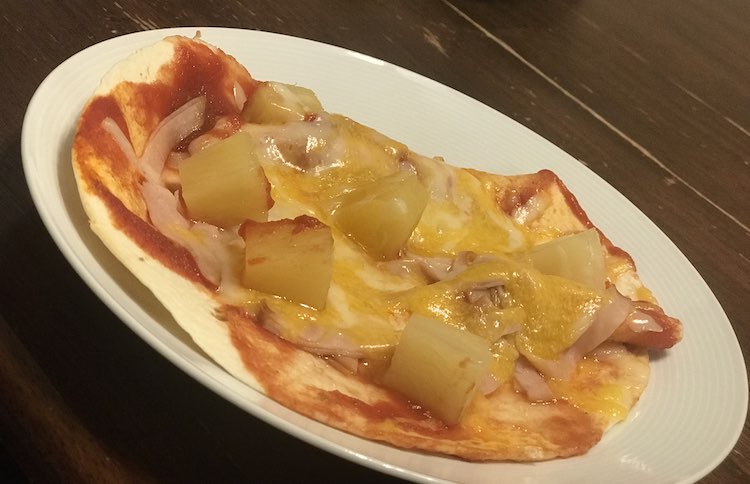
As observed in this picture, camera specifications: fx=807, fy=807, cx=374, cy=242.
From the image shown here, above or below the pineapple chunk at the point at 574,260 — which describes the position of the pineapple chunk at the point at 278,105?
below

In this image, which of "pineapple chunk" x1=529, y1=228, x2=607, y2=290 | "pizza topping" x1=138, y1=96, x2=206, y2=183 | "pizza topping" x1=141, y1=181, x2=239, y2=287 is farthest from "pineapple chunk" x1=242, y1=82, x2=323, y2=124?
"pineapple chunk" x1=529, y1=228, x2=607, y2=290

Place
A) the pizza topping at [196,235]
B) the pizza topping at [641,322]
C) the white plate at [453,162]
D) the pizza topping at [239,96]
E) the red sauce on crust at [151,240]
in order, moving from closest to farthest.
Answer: the white plate at [453,162] < the red sauce on crust at [151,240] < the pizza topping at [196,235] < the pizza topping at [641,322] < the pizza topping at [239,96]

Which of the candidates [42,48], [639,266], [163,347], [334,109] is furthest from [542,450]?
[42,48]

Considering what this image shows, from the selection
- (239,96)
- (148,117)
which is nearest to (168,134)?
(148,117)

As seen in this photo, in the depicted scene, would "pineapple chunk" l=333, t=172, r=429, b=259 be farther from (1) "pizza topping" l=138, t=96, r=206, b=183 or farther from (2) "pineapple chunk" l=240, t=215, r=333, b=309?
(1) "pizza topping" l=138, t=96, r=206, b=183

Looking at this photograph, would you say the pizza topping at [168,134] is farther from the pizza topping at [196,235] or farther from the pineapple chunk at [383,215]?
the pineapple chunk at [383,215]

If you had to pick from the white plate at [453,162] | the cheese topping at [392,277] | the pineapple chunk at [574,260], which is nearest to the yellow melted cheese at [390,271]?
the cheese topping at [392,277]

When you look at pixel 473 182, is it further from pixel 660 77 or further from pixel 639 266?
pixel 660 77
